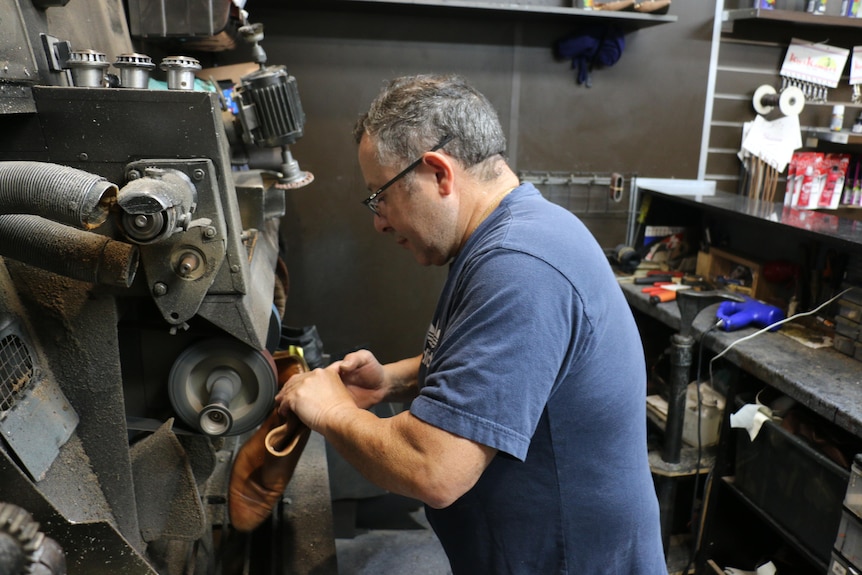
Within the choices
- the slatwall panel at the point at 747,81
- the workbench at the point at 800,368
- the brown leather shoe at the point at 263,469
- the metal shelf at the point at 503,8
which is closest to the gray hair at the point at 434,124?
the brown leather shoe at the point at 263,469

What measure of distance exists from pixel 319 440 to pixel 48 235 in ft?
4.13

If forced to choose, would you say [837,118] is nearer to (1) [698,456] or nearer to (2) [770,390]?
(2) [770,390]

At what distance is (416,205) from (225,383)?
1.56 feet

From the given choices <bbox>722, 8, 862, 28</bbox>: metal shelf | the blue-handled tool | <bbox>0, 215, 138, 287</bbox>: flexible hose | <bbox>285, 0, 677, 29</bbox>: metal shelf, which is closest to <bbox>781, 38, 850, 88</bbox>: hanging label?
<bbox>722, 8, 862, 28</bbox>: metal shelf

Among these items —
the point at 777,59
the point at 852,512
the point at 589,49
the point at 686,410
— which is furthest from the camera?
the point at 777,59

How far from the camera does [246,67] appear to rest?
1.93 metres

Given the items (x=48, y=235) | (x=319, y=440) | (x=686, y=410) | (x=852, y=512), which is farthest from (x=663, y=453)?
(x=48, y=235)

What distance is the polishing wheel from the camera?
3.78 ft

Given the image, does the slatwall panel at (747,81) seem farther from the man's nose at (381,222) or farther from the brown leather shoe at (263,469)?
the brown leather shoe at (263,469)

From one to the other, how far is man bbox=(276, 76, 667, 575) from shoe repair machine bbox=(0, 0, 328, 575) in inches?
7.8

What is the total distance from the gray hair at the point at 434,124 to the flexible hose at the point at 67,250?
403 millimetres

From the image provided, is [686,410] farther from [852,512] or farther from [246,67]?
[246,67]

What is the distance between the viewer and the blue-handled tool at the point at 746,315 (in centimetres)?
193

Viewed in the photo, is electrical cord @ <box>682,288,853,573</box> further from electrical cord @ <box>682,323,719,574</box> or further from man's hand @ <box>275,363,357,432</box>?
man's hand @ <box>275,363,357,432</box>
